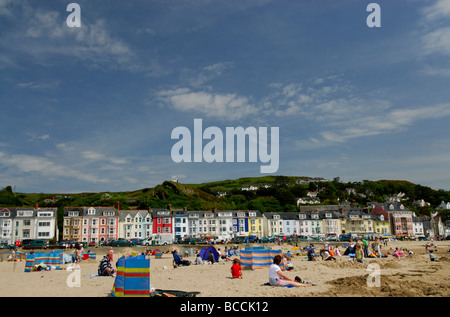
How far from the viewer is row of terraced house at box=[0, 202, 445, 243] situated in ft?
240

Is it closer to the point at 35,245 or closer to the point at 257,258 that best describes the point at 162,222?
the point at 35,245

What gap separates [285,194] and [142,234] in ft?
260

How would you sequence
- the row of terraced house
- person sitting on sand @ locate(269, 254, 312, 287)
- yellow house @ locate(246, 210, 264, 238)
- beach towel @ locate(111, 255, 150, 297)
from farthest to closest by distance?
yellow house @ locate(246, 210, 264, 238) → the row of terraced house → person sitting on sand @ locate(269, 254, 312, 287) → beach towel @ locate(111, 255, 150, 297)

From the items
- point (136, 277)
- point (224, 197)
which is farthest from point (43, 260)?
point (224, 197)

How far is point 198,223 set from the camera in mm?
87250

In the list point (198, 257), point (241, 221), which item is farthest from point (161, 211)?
point (198, 257)

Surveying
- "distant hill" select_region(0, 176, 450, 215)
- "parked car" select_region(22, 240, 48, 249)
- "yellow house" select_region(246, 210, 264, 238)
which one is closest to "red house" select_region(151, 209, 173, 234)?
"distant hill" select_region(0, 176, 450, 215)

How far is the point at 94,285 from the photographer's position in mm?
13789

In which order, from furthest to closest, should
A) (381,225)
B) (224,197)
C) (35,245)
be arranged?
1. (224,197)
2. (381,225)
3. (35,245)

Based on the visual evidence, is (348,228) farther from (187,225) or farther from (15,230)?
(15,230)

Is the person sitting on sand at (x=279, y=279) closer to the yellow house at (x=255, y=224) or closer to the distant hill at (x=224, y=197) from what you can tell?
the yellow house at (x=255, y=224)

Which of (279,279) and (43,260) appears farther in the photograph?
(43,260)

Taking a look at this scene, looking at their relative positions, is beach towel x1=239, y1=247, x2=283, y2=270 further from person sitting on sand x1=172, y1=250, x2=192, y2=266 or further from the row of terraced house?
the row of terraced house
